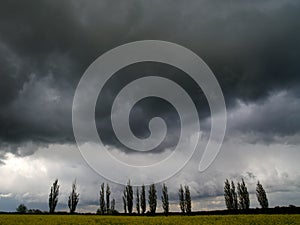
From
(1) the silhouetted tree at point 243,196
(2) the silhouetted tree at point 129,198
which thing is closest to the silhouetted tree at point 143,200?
(2) the silhouetted tree at point 129,198

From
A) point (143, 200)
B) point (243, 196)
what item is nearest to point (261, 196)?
point (243, 196)

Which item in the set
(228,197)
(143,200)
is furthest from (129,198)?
(228,197)

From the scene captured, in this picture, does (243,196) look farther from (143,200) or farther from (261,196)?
(143,200)

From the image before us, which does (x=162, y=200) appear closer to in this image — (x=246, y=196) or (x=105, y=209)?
(x=105, y=209)

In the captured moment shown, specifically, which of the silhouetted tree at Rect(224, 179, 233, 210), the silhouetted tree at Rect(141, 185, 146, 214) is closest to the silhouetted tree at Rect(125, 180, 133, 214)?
the silhouetted tree at Rect(141, 185, 146, 214)

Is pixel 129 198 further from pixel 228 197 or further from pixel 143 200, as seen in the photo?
pixel 228 197

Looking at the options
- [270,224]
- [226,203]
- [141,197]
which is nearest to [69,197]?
[141,197]

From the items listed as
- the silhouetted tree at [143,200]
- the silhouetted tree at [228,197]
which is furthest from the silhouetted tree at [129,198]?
the silhouetted tree at [228,197]

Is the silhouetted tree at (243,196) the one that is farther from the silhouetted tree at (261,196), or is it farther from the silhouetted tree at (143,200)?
the silhouetted tree at (143,200)

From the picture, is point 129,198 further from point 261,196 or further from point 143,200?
point 261,196

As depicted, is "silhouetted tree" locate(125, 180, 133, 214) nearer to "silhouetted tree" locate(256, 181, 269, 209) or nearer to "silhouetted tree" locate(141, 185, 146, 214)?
"silhouetted tree" locate(141, 185, 146, 214)

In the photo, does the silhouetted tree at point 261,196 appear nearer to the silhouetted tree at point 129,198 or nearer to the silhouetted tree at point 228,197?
Answer: the silhouetted tree at point 228,197

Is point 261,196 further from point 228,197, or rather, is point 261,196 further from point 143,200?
point 143,200

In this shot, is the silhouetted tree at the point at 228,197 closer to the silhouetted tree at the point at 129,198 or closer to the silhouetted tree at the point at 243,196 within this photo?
the silhouetted tree at the point at 243,196
